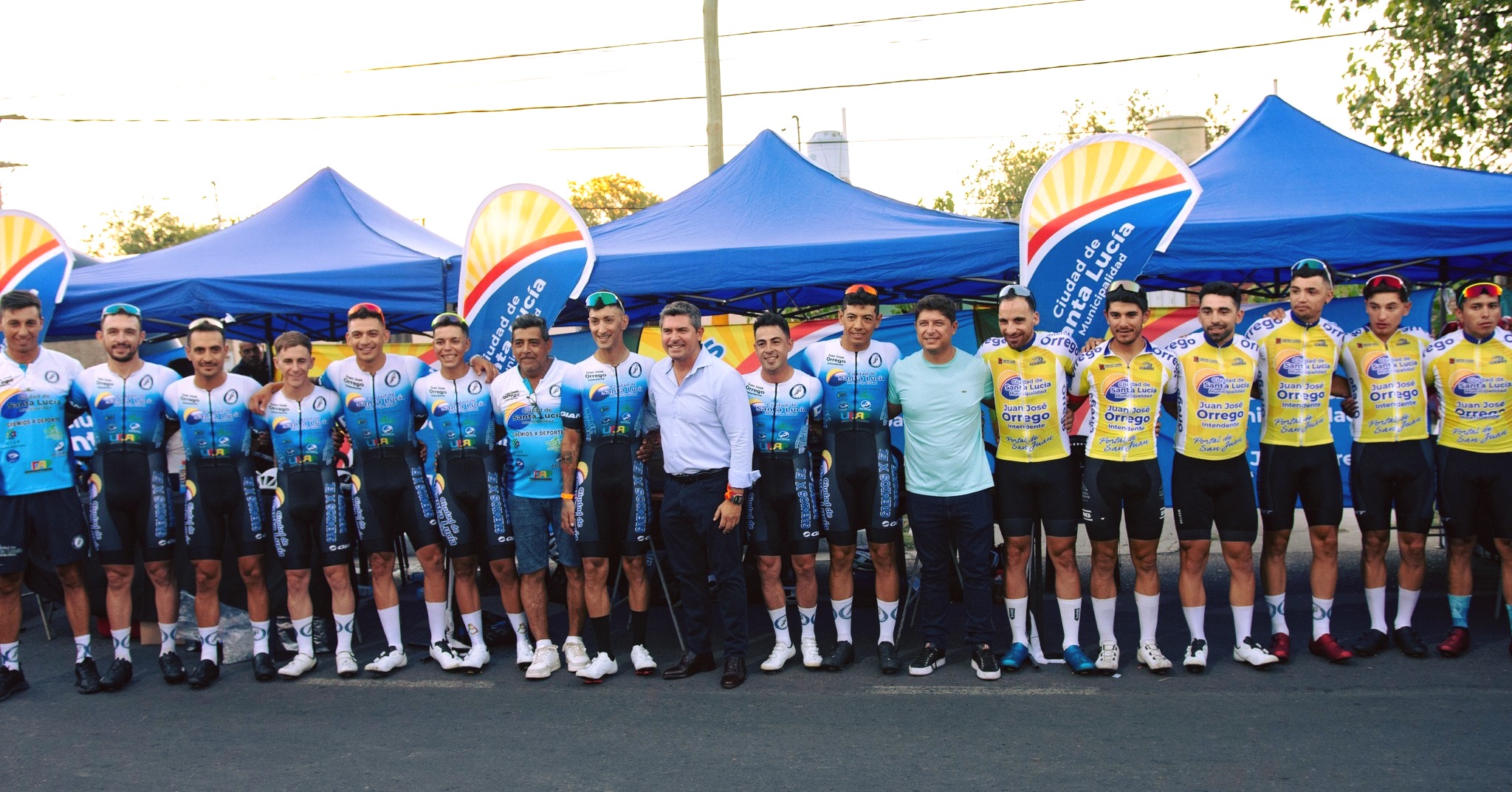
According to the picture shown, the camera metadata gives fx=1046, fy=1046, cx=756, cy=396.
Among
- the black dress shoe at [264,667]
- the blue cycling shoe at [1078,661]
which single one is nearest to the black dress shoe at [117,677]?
the black dress shoe at [264,667]

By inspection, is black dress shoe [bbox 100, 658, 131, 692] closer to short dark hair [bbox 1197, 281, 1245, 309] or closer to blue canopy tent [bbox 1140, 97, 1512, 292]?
short dark hair [bbox 1197, 281, 1245, 309]

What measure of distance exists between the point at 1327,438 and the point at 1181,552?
0.86 m

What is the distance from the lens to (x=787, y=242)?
5.94m

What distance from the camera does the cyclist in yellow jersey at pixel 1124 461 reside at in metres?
4.83

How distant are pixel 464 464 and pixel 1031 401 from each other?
2.77 m

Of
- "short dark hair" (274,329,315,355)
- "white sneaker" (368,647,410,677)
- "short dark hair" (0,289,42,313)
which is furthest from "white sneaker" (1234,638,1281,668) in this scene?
"short dark hair" (0,289,42,313)

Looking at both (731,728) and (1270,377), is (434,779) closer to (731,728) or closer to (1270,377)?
(731,728)

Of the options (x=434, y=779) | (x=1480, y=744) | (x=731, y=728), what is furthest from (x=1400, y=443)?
(x=434, y=779)

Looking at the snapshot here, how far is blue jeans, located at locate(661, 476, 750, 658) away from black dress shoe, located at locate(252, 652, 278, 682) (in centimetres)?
213

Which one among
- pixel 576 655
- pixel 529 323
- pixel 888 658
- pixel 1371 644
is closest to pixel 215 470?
pixel 529 323

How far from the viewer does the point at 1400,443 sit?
5016 millimetres

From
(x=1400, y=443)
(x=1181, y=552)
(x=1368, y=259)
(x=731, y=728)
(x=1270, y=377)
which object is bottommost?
(x=731, y=728)

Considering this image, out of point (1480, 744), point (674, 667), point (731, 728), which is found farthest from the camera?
point (674, 667)

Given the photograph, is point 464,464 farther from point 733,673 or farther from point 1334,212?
point 1334,212
